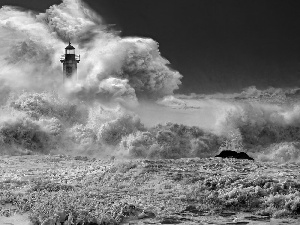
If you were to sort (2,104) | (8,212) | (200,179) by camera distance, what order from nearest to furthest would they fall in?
(8,212) < (200,179) < (2,104)

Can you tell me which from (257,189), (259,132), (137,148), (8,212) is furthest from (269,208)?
(259,132)

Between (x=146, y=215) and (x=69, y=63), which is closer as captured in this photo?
(x=146, y=215)

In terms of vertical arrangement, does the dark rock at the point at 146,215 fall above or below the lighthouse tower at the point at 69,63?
below

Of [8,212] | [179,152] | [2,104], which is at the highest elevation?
[2,104]

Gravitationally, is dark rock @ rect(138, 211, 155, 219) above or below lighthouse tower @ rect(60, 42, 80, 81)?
below

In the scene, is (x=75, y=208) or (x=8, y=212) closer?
(x=75, y=208)

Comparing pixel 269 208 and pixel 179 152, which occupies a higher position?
pixel 179 152

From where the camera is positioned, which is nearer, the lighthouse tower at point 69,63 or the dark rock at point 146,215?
the dark rock at point 146,215

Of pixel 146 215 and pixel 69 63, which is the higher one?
pixel 69 63

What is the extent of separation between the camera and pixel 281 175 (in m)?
19.3

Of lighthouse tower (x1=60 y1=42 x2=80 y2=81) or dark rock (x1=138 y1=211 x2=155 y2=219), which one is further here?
lighthouse tower (x1=60 y1=42 x2=80 y2=81)

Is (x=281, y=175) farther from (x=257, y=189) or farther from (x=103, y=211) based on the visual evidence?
(x=103, y=211)

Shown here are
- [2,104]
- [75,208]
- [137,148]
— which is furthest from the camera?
[2,104]

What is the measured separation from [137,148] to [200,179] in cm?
2314
